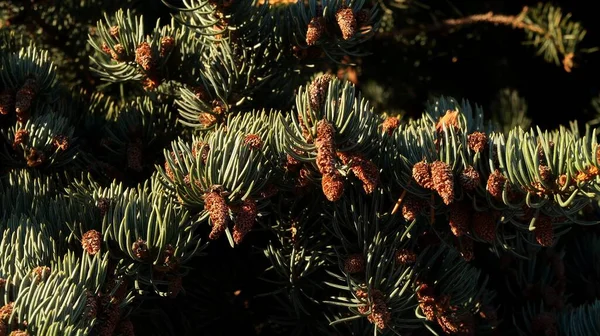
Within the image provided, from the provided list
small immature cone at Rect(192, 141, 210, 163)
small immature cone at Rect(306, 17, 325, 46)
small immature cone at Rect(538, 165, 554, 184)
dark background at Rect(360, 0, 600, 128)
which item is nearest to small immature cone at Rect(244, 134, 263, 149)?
small immature cone at Rect(192, 141, 210, 163)

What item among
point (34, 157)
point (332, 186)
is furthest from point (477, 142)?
point (34, 157)

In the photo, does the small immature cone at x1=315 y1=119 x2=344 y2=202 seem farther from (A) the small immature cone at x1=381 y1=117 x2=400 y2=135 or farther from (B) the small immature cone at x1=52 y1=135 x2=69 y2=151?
(B) the small immature cone at x1=52 y1=135 x2=69 y2=151

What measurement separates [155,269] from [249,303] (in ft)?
0.77

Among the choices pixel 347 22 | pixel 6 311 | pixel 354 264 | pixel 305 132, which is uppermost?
pixel 347 22

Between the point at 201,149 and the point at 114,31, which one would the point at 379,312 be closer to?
the point at 201,149

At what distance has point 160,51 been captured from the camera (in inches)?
33.2

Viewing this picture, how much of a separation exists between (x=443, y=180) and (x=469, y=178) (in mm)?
30

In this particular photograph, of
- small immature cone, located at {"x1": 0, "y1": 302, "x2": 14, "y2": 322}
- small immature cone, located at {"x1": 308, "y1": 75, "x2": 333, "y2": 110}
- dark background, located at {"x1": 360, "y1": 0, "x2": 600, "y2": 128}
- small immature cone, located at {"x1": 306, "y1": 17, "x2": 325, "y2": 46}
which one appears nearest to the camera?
small immature cone, located at {"x1": 0, "y1": 302, "x2": 14, "y2": 322}

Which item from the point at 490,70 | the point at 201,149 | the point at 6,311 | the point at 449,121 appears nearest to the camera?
the point at 6,311

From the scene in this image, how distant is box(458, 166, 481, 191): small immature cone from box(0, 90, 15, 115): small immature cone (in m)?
0.50

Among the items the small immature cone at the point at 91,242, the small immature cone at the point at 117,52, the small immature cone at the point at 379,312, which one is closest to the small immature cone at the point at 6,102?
the small immature cone at the point at 117,52

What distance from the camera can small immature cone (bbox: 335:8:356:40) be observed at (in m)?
0.76

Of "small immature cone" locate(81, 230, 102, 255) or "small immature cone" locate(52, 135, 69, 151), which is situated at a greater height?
"small immature cone" locate(52, 135, 69, 151)

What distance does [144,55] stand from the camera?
2.68 feet
